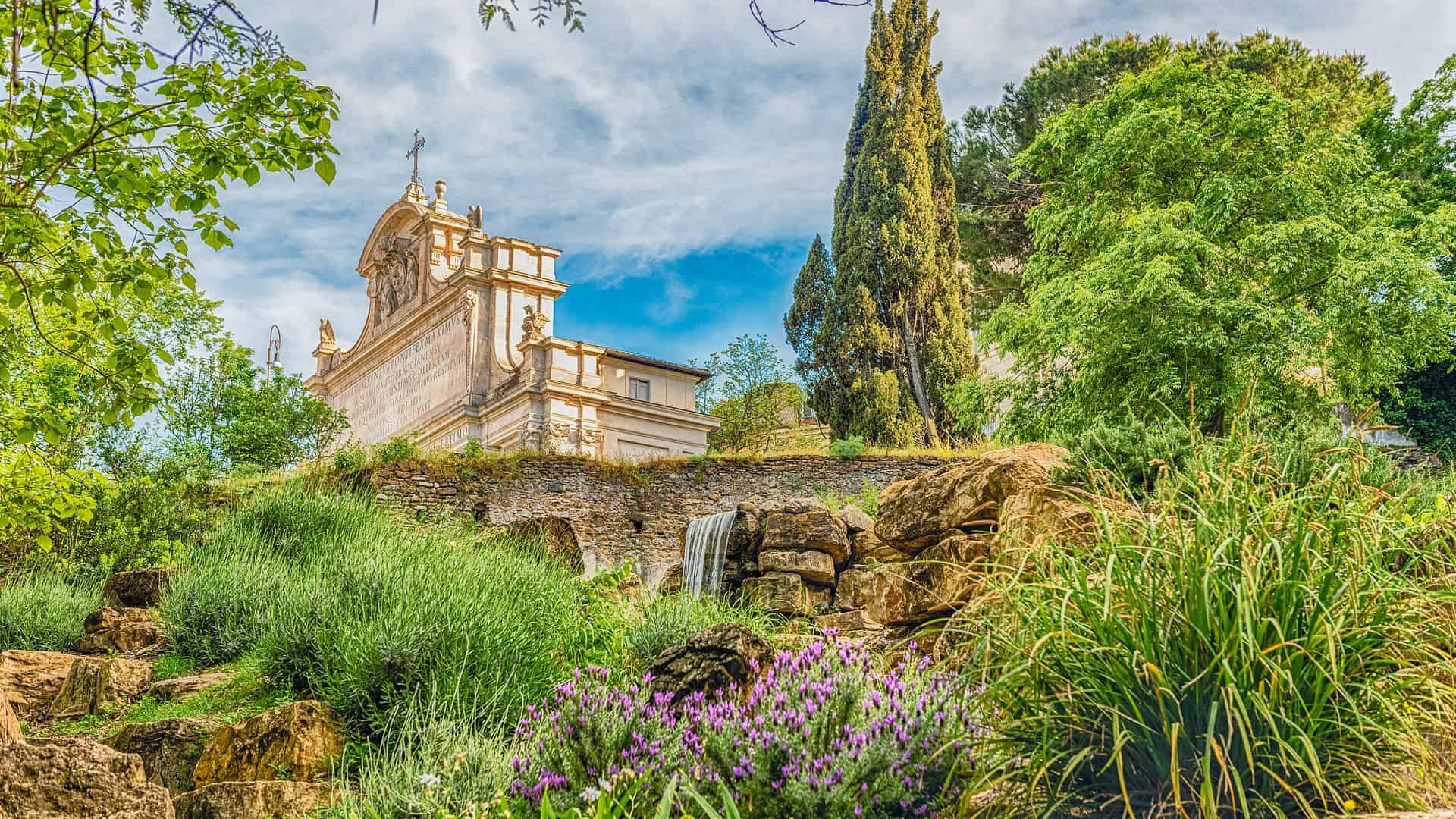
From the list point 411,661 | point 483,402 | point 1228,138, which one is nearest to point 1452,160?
point 1228,138

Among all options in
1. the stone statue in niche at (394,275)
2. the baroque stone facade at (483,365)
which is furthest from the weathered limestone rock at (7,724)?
the stone statue in niche at (394,275)

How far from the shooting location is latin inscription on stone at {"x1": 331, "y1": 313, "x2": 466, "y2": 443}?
2906 centimetres

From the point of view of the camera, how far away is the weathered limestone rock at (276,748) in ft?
20.9

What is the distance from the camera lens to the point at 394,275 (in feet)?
108

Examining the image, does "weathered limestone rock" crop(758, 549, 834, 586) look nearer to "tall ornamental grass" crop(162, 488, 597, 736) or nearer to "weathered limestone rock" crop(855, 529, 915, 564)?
"weathered limestone rock" crop(855, 529, 915, 564)

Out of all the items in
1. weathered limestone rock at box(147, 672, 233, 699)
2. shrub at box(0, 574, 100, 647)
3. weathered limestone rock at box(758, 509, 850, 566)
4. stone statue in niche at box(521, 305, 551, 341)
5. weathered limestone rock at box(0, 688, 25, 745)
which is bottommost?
weathered limestone rock at box(0, 688, 25, 745)

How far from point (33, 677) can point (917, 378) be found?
65.0 ft

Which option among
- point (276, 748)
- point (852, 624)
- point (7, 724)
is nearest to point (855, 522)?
point (852, 624)

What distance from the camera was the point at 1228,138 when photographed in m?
18.4

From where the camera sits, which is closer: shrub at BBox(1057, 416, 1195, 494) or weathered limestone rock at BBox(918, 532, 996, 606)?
weathered limestone rock at BBox(918, 532, 996, 606)

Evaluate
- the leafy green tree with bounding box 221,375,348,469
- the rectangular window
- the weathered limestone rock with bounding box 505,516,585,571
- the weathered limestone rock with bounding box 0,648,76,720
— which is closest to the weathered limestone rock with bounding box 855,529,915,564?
the weathered limestone rock with bounding box 505,516,585,571

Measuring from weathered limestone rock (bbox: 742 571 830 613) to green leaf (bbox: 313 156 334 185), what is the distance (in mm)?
6902

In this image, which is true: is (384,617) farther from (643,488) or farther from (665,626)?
(643,488)

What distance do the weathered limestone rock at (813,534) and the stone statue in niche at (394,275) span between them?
68.5ft
